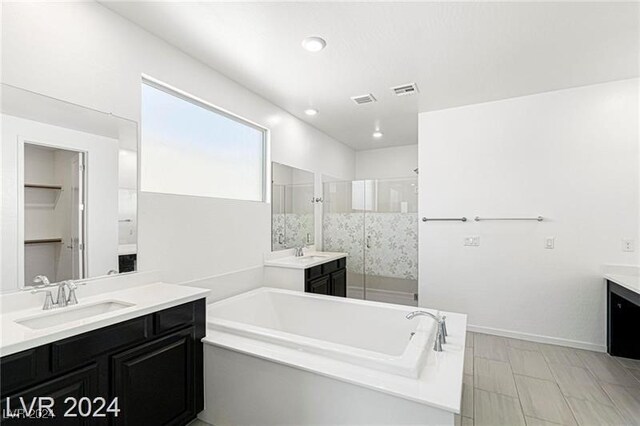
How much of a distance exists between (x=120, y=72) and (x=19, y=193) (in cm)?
96

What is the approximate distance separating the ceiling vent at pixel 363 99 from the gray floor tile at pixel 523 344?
297 centimetres

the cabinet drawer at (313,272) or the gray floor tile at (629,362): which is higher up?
the cabinet drawer at (313,272)

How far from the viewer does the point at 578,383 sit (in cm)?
244

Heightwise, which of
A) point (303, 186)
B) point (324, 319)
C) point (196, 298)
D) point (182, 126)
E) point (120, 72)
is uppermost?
point (120, 72)

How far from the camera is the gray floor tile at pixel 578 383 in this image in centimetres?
227

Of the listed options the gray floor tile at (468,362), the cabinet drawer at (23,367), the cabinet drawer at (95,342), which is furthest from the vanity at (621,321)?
the cabinet drawer at (23,367)

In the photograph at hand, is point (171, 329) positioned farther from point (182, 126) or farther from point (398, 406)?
point (182, 126)

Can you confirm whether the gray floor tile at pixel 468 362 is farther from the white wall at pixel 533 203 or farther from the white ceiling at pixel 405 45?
the white ceiling at pixel 405 45

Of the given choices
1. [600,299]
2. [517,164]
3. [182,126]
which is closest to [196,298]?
[182,126]

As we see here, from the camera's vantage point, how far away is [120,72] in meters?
2.01

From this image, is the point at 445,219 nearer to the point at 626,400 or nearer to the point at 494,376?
the point at 494,376

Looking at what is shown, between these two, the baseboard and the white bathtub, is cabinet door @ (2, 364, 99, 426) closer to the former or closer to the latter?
the white bathtub

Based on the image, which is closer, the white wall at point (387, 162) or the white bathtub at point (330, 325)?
the white bathtub at point (330, 325)

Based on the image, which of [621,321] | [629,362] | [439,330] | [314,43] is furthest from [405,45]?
[629,362]
